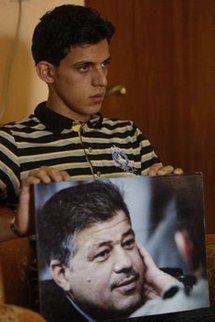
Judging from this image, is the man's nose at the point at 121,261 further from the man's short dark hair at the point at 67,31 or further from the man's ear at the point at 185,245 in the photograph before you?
the man's short dark hair at the point at 67,31

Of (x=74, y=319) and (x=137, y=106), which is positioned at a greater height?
(x=137, y=106)

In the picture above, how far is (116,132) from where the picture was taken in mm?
1351

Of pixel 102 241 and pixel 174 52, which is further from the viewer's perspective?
pixel 174 52

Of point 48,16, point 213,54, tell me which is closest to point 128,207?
point 48,16

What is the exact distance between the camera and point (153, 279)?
1.01 meters

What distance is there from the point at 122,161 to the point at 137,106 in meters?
0.62

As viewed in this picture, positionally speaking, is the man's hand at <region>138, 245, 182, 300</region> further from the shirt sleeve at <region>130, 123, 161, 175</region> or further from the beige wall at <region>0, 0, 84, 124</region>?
the beige wall at <region>0, 0, 84, 124</region>

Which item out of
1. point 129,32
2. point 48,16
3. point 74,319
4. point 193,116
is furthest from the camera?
point 193,116

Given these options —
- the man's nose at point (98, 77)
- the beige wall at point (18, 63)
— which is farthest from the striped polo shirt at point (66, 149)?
the beige wall at point (18, 63)

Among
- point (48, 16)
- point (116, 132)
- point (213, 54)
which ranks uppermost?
point (48, 16)

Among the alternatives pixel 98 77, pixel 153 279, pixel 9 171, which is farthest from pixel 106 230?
pixel 98 77

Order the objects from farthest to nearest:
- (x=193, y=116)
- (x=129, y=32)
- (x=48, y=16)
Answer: (x=193, y=116) → (x=129, y=32) → (x=48, y=16)

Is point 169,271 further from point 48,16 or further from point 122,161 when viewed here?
point 48,16

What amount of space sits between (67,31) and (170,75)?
2.45 feet
